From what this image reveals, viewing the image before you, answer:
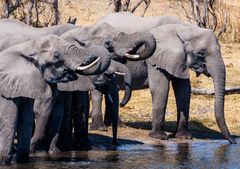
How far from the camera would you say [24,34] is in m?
15.4

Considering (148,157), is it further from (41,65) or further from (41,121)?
(41,65)

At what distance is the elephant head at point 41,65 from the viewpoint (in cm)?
1280

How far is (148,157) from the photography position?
14852 millimetres

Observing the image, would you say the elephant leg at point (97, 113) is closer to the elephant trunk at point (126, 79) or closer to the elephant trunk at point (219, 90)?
Result: the elephant trunk at point (126, 79)

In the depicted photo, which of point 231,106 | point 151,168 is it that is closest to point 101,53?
point 151,168

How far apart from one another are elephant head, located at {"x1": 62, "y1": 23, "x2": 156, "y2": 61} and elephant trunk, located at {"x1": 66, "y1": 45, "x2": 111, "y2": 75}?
2.13 metres

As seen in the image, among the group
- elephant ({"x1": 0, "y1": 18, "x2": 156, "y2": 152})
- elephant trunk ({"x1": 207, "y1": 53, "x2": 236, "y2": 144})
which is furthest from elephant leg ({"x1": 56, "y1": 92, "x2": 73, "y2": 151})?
elephant trunk ({"x1": 207, "y1": 53, "x2": 236, "y2": 144})

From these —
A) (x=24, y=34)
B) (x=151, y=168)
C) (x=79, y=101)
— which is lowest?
(x=151, y=168)

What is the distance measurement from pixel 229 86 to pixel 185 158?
7.88m

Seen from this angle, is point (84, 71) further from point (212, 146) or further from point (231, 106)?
point (231, 106)

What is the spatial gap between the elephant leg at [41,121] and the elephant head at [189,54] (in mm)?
3506

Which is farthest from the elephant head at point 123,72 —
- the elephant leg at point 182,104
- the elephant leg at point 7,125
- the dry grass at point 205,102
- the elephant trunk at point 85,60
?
the elephant leg at point 7,125

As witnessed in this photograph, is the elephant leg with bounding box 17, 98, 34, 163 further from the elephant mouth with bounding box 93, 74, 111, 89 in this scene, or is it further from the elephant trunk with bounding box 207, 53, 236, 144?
the elephant trunk with bounding box 207, 53, 236, 144

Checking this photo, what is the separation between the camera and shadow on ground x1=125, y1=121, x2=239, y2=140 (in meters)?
18.2
